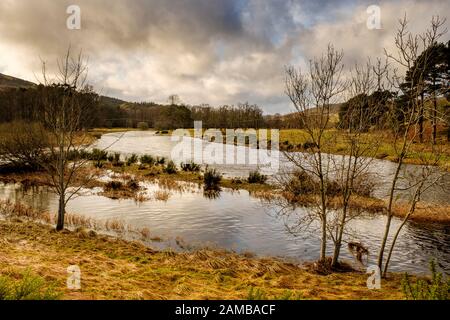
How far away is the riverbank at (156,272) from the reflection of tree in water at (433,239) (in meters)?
3.44

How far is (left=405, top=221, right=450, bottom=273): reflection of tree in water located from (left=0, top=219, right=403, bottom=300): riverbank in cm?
344

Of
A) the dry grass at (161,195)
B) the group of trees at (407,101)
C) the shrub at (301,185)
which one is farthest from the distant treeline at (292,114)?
the dry grass at (161,195)

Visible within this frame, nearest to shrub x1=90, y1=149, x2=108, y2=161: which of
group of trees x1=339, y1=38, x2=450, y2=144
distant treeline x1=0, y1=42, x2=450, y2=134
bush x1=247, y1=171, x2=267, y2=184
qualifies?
distant treeline x1=0, y1=42, x2=450, y2=134

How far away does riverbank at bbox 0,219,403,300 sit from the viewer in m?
7.68

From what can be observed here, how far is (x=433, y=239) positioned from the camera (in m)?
14.9

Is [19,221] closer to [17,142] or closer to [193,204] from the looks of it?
[193,204]

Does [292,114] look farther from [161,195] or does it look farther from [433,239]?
[161,195]

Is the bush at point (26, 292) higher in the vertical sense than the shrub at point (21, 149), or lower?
lower

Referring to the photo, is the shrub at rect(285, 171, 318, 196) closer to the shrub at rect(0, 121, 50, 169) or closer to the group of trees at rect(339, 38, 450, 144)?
the group of trees at rect(339, 38, 450, 144)

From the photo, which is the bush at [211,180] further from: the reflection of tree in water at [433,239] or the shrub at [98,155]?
the shrub at [98,155]

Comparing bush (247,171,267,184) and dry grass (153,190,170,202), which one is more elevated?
bush (247,171,267,184)

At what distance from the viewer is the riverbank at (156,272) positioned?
768cm

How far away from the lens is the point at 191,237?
48.2 feet

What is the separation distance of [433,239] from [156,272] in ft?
40.0
